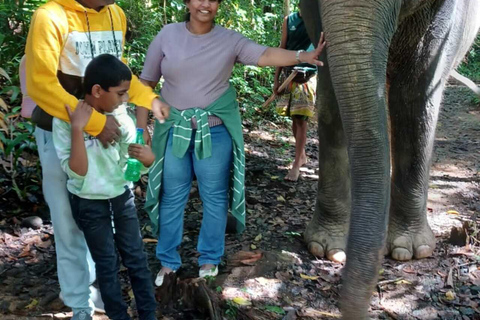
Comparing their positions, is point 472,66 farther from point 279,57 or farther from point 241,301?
point 241,301

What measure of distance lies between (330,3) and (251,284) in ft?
6.34

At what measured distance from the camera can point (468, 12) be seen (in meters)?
4.32

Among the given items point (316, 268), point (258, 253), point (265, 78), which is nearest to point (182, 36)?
point (258, 253)

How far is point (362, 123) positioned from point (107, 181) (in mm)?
1316

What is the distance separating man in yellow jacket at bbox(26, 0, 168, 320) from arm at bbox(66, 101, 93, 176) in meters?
0.04

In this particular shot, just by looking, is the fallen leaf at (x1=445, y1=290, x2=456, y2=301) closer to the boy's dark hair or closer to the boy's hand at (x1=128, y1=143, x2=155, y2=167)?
the boy's hand at (x1=128, y1=143, x2=155, y2=167)

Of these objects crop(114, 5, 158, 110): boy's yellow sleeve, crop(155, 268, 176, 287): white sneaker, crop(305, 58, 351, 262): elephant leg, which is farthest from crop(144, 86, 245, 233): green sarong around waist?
crop(305, 58, 351, 262): elephant leg

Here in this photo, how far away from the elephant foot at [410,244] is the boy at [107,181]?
6.67 feet

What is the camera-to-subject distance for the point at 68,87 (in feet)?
9.91

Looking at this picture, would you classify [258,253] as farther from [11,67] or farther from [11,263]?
[11,67]

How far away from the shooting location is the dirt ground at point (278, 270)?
11.8 feet

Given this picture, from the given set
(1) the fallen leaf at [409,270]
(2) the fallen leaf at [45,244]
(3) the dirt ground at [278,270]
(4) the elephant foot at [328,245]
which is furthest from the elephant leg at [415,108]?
(2) the fallen leaf at [45,244]

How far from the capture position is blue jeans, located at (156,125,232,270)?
3.63 metres

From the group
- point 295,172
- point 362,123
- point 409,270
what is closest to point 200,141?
point 362,123
